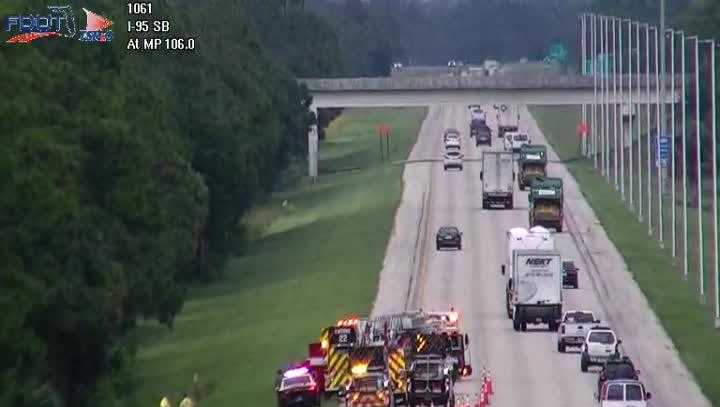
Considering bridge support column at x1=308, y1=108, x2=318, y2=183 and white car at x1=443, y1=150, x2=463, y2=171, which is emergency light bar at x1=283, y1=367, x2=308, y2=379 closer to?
white car at x1=443, y1=150, x2=463, y2=171

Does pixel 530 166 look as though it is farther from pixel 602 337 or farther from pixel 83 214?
pixel 83 214

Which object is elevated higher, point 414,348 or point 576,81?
point 576,81

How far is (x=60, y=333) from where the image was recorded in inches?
3088

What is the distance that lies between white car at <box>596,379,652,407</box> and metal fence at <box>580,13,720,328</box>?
83.4 feet

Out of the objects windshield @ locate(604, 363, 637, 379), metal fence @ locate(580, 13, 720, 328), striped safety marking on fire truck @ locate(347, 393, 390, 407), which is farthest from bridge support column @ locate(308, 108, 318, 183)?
striped safety marking on fire truck @ locate(347, 393, 390, 407)

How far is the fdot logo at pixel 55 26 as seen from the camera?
80.1 meters

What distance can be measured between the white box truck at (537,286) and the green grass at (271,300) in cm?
831

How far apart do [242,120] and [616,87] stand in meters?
30.0

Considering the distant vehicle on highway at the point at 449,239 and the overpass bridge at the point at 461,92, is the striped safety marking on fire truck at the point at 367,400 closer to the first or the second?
the distant vehicle on highway at the point at 449,239

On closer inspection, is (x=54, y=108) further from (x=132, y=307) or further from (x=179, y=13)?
(x=179, y=13)

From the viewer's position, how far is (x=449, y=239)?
124 metres

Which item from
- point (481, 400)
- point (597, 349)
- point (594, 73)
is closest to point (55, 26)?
point (481, 400)

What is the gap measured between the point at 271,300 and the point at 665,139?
2656 centimetres

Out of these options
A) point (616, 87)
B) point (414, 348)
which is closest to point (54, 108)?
point (414, 348)
